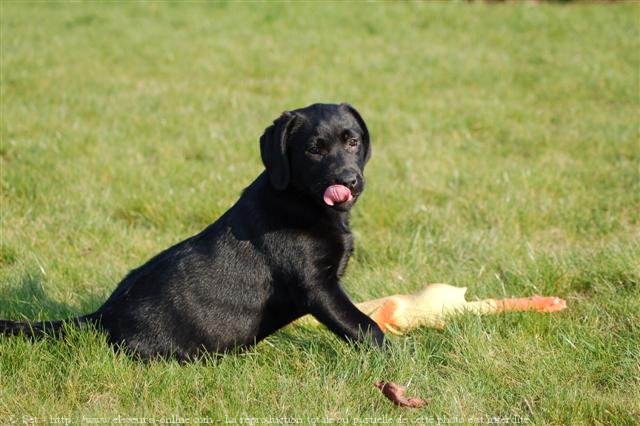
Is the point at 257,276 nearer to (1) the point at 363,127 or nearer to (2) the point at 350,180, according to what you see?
(2) the point at 350,180

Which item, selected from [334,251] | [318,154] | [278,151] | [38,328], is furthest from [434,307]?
[38,328]

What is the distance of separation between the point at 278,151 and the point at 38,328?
1.33 m

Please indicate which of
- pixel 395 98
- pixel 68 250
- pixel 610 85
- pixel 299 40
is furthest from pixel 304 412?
pixel 299 40

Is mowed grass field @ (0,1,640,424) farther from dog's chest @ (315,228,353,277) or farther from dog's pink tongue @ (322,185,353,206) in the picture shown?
dog's pink tongue @ (322,185,353,206)

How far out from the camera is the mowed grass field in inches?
138

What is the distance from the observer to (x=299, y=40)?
12.1 meters

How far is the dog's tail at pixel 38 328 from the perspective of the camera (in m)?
3.79

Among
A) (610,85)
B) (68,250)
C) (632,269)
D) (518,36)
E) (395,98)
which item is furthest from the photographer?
(518,36)

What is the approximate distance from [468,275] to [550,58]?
7515 mm

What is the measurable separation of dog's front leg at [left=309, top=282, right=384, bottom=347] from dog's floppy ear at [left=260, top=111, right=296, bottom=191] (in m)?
0.52

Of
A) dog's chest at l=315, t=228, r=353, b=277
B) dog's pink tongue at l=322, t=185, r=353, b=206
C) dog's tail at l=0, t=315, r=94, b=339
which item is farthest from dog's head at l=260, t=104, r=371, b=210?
dog's tail at l=0, t=315, r=94, b=339

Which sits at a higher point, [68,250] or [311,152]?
[311,152]

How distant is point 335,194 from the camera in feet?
12.5

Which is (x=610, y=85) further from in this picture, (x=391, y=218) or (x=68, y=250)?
(x=68, y=250)
